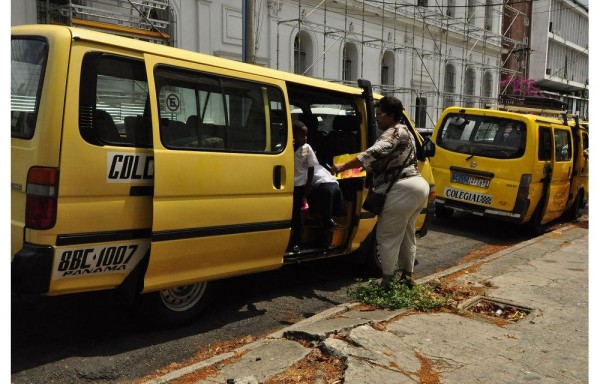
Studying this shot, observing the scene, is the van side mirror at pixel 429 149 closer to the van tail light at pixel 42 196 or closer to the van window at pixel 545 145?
the van window at pixel 545 145

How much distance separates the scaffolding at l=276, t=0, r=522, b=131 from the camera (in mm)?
19406

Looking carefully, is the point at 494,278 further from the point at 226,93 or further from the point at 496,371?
the point at 226,93

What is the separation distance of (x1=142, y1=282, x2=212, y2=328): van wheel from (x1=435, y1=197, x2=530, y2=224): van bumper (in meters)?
5.71

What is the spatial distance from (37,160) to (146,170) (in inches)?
27.7

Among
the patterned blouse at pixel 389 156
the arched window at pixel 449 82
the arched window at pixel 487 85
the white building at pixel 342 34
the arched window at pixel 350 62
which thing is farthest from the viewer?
the arched window at pixel 487 85

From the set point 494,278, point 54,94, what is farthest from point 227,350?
point 494,278

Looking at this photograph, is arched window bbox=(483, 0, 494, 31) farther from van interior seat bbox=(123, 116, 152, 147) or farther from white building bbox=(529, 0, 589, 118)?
van interior seat bbox=(123, 116, 152, 147)

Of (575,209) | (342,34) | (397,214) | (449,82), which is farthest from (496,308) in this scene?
(449,82)

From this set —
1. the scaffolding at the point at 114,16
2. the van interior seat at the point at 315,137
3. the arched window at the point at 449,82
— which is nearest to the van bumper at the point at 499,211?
the van interior seat at the point at 315,137

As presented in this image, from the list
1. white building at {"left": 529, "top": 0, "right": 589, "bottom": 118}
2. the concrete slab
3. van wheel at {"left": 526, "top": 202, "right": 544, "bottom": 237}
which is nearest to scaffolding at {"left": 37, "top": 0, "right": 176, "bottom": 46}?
van wheel at {"left": 526, "top": 202, "right": 544, "bottom": 237}

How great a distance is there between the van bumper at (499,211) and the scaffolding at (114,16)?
777 cm

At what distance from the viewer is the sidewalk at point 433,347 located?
366cm

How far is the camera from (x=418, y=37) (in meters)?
24.5

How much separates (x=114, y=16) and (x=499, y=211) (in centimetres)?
904
